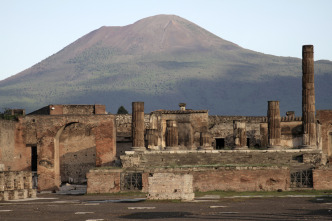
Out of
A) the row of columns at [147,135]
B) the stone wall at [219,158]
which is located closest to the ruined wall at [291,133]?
the row of columns at [147,135]

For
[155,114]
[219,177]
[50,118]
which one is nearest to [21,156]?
[50,118]

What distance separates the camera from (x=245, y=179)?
1416 inches

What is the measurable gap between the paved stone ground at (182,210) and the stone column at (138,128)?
42.6 ft

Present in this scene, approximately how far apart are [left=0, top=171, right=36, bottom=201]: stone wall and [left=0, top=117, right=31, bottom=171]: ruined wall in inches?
338

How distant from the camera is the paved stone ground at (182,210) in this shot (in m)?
22.3

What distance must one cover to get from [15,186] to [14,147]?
461 inches

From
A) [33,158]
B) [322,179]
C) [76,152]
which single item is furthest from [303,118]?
[33,158]

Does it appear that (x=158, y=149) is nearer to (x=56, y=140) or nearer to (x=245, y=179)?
(x=56, y=140)

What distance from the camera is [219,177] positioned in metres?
36.1

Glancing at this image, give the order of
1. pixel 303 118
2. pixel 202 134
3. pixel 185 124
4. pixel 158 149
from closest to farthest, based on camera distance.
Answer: pixel 303 118, pixel 158 149, pixel 202 134, pixel 185 124

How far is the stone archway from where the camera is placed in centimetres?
4912

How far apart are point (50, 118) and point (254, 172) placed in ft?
48.4

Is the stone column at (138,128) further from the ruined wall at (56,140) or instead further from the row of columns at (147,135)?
the ruined wall at (56,140)

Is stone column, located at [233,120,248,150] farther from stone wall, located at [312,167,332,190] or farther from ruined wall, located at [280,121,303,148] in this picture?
stone wall, located at [312,167,332,190]
